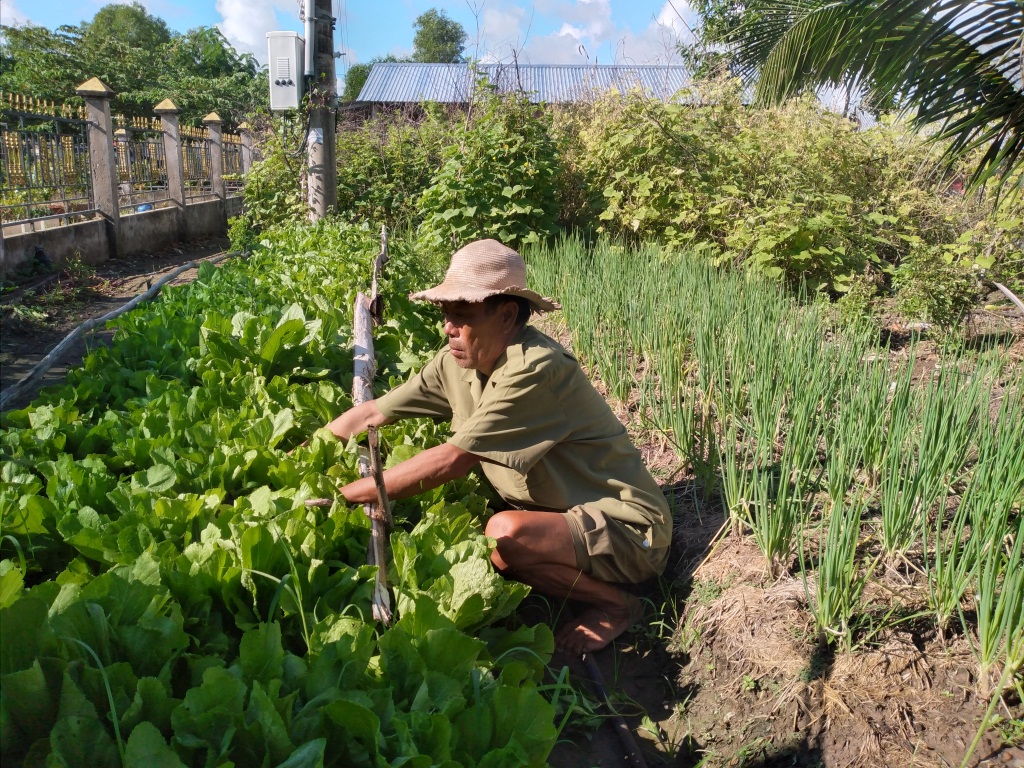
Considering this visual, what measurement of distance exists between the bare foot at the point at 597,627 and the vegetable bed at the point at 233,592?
0.55ft

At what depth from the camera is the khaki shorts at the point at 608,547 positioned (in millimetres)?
2281

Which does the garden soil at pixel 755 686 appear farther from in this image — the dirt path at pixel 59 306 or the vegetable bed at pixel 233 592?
the dirt path at pixel 59 306

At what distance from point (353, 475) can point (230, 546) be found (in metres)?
0.58

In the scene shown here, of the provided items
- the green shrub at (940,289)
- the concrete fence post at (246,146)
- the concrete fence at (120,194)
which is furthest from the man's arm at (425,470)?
the concrete fence post at (246,146)

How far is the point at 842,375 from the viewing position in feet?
9.16

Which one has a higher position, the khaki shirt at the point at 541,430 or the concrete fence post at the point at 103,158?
the concrete fence post at the point at 103,158

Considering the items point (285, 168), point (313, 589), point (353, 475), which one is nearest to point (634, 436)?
point (353, 475)

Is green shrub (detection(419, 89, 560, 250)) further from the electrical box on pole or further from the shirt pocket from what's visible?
the shirt pocket

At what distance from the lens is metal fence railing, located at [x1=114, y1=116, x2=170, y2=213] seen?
518 inches

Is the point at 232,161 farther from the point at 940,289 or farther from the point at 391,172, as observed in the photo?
the point at 940,289

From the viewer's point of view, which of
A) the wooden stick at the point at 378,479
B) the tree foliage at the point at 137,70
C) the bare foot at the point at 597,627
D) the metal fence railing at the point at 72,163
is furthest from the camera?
the tree foliage at the point at 137,70

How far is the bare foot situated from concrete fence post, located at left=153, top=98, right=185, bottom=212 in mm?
12460

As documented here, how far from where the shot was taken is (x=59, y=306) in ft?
24.5

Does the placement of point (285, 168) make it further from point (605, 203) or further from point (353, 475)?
point (353, 475)
